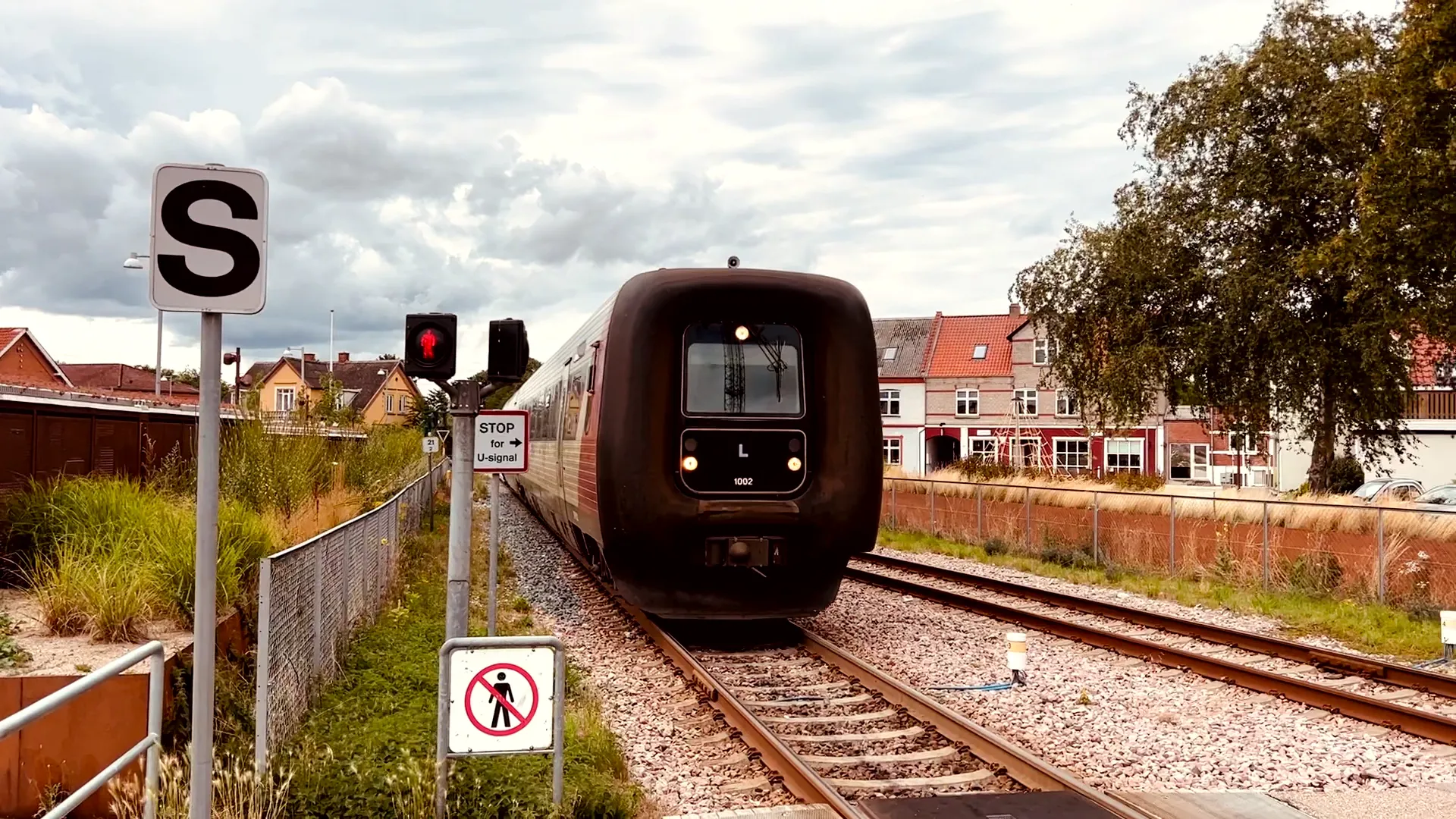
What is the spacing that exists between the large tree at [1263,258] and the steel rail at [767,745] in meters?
17.4

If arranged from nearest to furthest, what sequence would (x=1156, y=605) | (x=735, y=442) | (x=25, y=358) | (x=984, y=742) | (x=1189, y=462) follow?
(x=984, y=742) < (x=735, y=442) < (x=1156, y=605) < (x=25, y=358) < (x=1189, y=462)

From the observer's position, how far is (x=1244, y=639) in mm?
11102

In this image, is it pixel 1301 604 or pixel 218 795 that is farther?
pixel 1301 604

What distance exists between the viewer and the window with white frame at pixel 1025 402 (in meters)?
56.1

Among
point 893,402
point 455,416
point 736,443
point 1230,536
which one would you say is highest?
point 893,402

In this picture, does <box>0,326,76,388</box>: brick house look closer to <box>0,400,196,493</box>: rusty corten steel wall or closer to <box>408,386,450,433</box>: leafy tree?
<box>408,386,450,433</box>: leafy tree

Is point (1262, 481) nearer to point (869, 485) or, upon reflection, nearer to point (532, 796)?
point (869, 485)

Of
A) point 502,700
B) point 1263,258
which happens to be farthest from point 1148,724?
point 1263,258

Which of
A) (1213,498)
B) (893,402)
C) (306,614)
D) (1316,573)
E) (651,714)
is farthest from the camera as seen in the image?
(893,402)

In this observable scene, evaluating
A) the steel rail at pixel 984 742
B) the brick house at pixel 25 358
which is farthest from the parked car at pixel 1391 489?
the brick house at pixel 25 358

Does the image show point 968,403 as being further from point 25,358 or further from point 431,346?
point 431,346

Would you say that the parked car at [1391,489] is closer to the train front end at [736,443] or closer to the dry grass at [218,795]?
the train front end at [736,443]

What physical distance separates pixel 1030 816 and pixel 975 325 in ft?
181

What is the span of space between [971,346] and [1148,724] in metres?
51.5
